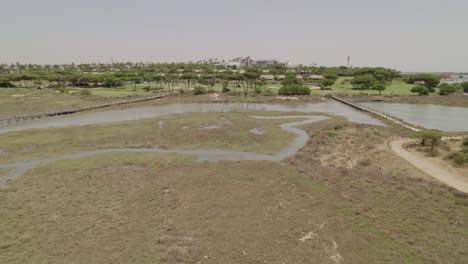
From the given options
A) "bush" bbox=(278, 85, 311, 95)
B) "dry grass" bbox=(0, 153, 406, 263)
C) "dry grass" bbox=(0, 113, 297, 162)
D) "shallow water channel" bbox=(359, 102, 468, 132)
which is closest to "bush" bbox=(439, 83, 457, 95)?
"shallow water channel" bbox=(359, 102, 468, 132)

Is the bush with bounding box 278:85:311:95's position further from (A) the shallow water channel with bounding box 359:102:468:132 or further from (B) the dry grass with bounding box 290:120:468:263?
(B) the dry grass with bounding box 290:120:468:263

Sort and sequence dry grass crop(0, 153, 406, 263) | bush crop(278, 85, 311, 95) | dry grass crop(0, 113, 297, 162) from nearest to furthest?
dry grass crop(0, 153, 406, 263)
dry grass crop(0, 113, 297, 162)
bush crop(278, 85, 311, 95)

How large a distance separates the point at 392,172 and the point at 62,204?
23809 mm

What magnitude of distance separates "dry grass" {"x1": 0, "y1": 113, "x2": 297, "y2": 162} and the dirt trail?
38.9ft

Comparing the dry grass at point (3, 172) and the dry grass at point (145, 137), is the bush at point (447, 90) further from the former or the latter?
the dry grass at point (3, 172)

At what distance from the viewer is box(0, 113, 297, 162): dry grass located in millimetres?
28281

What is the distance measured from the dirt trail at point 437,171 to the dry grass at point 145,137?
11870 millimetres

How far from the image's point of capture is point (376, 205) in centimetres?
1591

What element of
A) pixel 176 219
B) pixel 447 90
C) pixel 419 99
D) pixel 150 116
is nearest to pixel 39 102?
pixel 150 116

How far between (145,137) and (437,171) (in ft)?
98.2

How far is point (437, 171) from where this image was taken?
67.7 ft

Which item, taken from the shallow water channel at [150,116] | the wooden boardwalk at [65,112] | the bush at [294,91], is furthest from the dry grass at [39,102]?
the bush at [294,91]

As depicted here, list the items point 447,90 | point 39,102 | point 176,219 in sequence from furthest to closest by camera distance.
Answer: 1. point 447,90
2. point 39,102
3. point 176,219

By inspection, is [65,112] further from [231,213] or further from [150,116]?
[231,213]
